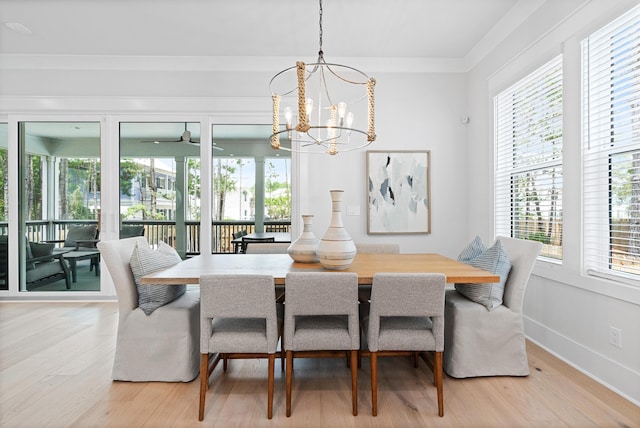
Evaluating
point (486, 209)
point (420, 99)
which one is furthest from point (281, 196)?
point (486, 209)

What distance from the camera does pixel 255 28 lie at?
3.28m

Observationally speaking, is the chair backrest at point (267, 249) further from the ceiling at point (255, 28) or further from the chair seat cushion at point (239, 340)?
the ceiling at point (255, 28)

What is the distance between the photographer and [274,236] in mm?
4145

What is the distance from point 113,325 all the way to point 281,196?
7.04ft

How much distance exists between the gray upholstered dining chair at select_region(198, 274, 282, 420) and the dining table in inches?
7.2

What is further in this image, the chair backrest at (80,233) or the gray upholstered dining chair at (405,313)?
the chair backrest at (80,233)

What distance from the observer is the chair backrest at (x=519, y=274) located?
2.21 metres

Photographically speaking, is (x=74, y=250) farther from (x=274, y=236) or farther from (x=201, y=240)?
(x=274, y=236)

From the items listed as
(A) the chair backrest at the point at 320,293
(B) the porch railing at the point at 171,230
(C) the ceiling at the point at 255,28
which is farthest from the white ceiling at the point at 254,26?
(A) the chair backrest at the point at 320,293

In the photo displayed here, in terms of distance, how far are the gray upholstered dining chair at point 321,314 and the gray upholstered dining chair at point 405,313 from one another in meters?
0.10

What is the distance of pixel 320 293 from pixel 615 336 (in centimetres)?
186

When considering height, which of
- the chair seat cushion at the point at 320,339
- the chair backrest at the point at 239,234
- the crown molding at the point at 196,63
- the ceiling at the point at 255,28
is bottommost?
the chair seat cushion at the point at 320,339

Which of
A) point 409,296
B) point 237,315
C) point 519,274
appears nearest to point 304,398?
point 237,315

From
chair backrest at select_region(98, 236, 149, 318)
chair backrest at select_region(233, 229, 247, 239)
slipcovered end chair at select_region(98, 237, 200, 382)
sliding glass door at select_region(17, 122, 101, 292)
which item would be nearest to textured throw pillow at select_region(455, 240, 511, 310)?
slipcovered end chair at select_region(98, 237, 200, 382)
